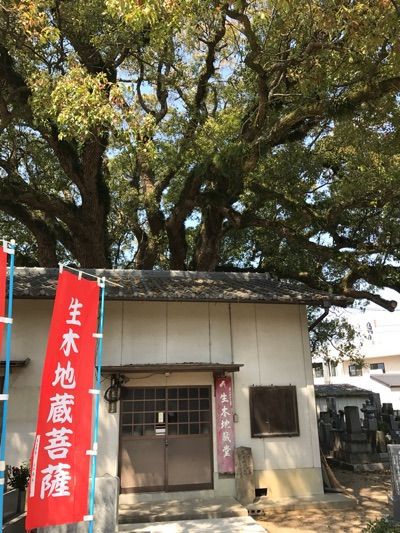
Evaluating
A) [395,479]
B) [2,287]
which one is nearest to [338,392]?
[395,479]

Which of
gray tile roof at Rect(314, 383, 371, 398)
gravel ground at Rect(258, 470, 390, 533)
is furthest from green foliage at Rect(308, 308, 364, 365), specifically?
gravel ground at Rect(258, 470, 390, 533)

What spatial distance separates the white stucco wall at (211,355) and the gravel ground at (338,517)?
0.91m

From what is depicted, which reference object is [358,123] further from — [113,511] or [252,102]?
[113,511]

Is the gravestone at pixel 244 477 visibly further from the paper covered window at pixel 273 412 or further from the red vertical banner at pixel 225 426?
the paper covered window at pixel 273 412

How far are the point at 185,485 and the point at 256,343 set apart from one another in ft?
11.1

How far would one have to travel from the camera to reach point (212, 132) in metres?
11.3

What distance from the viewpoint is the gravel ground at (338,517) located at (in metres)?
7.93

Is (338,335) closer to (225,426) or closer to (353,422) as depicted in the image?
(353,422)

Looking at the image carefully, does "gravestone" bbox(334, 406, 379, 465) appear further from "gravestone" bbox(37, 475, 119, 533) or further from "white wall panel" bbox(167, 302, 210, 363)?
"gravestone" bbox(37, 475, 119, 533)

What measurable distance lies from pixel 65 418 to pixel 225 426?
16.8ft

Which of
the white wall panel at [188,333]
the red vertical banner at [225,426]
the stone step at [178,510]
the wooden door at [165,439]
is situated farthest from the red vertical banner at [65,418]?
the red vertical banner at [225,426]

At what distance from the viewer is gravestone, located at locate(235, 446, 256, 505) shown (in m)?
9.21

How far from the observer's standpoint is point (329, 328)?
19438 millimetres

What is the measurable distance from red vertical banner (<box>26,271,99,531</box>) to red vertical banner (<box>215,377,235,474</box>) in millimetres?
4719
